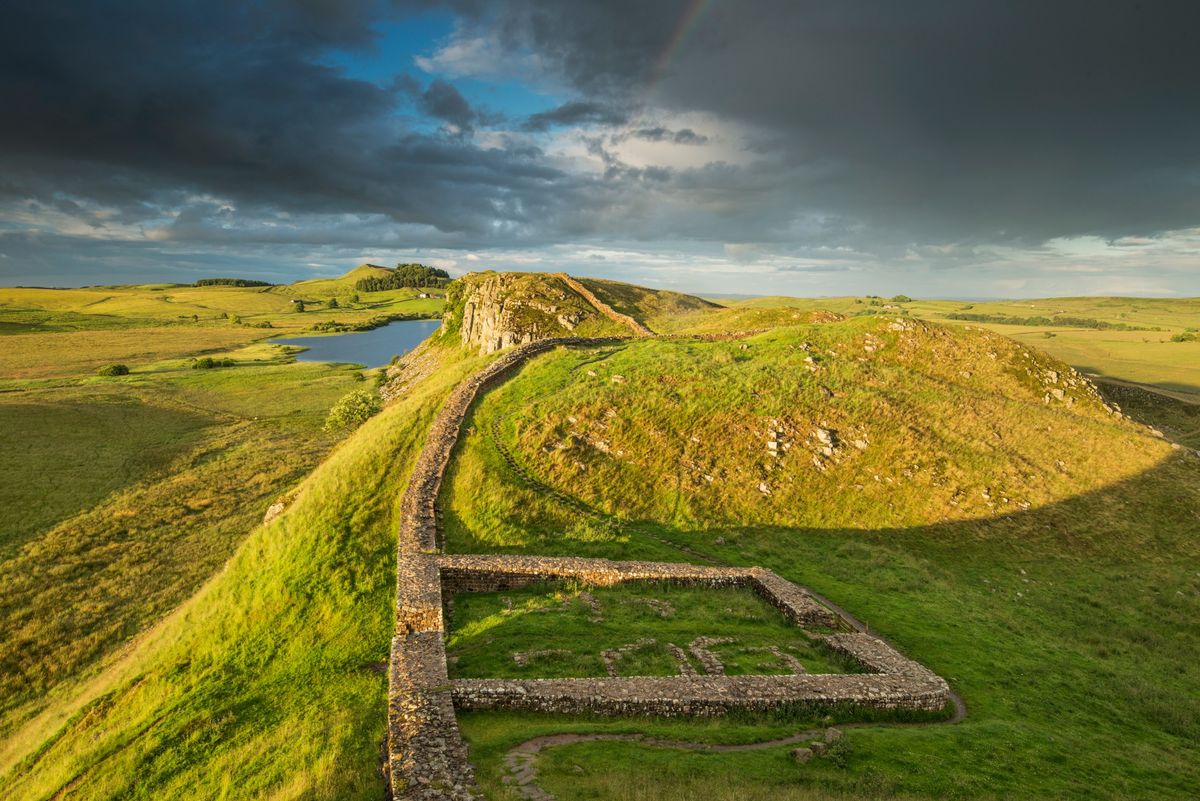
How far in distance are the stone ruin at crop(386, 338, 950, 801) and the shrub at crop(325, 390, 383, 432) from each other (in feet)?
139

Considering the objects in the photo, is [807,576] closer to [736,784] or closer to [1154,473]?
[736,784]

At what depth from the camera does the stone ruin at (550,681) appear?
13398 millimetres

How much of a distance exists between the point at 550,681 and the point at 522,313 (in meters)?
63.2

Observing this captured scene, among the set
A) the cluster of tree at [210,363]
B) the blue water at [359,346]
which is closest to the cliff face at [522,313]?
the blue water at [359,346]

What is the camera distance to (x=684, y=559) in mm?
28297

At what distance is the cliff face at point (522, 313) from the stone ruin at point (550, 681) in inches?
1859

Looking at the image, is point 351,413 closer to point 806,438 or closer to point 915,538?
point 806,438

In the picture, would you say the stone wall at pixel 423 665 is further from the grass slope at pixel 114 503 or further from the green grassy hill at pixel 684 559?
the grass slope at pixel 114 503

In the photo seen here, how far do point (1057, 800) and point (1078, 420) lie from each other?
42.8m

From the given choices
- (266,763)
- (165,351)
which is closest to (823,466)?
(266,763)

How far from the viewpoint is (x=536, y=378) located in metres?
43.8

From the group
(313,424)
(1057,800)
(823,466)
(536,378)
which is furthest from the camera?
(313,424)

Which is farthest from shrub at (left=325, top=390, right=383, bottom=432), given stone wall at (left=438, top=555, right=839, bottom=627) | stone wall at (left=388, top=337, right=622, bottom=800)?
stone wall at (left=438, top=555, right=839, bottom=627)

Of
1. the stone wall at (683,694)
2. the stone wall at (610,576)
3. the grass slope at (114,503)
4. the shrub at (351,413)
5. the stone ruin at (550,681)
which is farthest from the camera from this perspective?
the shrub at (351,413)
